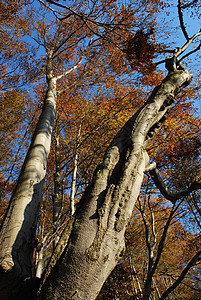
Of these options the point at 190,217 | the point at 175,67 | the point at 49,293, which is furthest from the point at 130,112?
the point at 49,293

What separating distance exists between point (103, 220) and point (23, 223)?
98cm

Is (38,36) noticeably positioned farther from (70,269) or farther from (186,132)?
(70,269)

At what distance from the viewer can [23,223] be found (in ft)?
5.68

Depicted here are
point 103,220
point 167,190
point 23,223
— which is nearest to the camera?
point 103,220

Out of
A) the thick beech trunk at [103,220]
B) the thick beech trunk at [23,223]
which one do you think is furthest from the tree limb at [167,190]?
the thick beech trunk at [23,223]

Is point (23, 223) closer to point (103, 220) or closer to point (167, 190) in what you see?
point (103, 220)

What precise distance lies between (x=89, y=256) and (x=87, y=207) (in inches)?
12.3

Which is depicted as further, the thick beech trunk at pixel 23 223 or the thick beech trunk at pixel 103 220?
the thick beech trunk at pixel 23 223

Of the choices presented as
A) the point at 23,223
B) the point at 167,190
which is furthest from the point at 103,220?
the point at 167,190

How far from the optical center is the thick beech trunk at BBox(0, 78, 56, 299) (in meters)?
1.38

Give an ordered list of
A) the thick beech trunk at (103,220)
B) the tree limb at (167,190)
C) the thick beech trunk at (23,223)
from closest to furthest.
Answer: the thick beech trunk at (103,220) < the thick beech trunk at (23,223) < the tree limb at (167,190)

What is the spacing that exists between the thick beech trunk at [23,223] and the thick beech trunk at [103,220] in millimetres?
521

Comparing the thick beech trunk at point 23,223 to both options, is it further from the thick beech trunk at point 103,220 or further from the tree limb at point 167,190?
the tree limb at point 167,190

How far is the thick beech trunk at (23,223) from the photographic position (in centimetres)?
138
